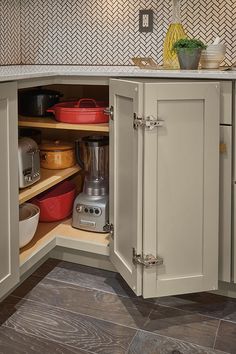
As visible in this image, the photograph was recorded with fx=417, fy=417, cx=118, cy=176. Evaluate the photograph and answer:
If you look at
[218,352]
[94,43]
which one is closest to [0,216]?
[218,352]

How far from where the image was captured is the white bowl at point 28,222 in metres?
1.71

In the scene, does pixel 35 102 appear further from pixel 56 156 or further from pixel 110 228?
pixel 110 228

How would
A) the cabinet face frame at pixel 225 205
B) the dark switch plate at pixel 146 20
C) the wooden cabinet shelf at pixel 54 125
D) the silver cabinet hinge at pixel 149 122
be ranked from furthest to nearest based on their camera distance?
1. the dark switch plate at pixel 146 20
2. the wooden cabinet shelf at pixel 54 125
3. the cabinet face frame at pixel 225 205
4. the silver cabinet hinge at pixel 149 122

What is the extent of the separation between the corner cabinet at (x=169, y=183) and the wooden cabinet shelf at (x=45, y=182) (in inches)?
15.7

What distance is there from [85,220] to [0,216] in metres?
0.62

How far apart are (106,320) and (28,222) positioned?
51cm

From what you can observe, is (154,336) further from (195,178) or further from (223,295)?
(195,178)

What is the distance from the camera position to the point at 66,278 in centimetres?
191

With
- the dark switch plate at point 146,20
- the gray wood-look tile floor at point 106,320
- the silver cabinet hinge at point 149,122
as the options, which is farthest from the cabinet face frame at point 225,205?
the dark switch plate at point 146,20

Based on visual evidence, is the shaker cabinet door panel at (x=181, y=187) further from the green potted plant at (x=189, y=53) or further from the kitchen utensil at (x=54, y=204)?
the kitchen utensil at (x=54, y=204)

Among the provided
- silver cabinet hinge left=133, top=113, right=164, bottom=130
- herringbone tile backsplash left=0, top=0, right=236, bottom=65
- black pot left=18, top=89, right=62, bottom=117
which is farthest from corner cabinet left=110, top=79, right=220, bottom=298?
herringbone tile backsplash left=0, top=0, right=236, bottom=65

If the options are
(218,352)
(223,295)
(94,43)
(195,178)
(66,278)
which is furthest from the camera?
(94,43)

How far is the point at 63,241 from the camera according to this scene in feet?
6.31

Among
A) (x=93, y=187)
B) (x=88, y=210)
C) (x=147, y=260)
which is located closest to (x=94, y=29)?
(x=93, y=187)
